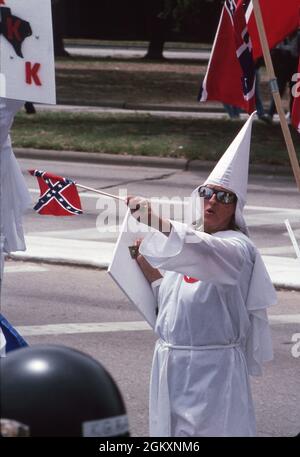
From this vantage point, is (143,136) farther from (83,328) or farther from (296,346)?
(296,346)

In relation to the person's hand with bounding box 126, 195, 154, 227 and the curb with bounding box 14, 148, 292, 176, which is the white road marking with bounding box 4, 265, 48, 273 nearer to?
the person's hand with bounding box 126, 195, 154, 227

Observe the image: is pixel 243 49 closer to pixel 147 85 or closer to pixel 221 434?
pixel 221 434

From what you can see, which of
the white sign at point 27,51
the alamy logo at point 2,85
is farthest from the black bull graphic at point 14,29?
the alamy logo at point 2,85

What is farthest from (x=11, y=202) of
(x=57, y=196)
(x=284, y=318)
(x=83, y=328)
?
(x=284, y=318)

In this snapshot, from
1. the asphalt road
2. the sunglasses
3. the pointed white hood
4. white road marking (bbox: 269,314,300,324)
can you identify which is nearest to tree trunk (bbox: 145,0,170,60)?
the asphalt road

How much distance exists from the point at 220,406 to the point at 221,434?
115 millimetres

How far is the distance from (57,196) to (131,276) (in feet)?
2.68

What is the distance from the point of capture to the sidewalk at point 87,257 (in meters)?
11.1

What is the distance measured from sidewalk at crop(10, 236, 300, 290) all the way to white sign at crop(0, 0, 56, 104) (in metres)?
5.36

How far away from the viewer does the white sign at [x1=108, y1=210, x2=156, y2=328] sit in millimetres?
5367

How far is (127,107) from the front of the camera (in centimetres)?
2495

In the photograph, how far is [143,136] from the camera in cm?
1973
